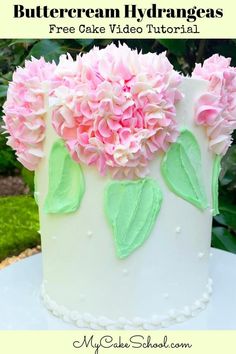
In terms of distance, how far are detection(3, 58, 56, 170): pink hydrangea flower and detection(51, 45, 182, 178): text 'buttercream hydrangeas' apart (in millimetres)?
61

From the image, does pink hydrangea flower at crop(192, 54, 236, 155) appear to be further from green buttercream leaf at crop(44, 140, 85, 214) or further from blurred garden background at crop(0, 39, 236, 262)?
blurred garden background at crop(0, 39, 236, 262)

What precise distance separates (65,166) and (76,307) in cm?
37

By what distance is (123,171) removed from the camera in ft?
3.91

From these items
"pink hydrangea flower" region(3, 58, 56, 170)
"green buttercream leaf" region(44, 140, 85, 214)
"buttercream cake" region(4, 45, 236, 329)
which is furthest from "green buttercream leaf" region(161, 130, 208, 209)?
"pink hydrangea flower" region(3, 58, 56, 170)

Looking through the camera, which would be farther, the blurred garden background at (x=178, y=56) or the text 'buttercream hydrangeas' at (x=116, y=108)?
the blurred garden background at (x=178, y=56)

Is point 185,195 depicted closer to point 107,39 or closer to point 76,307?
point 76,307

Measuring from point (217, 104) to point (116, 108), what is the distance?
274mm

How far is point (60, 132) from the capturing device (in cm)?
119

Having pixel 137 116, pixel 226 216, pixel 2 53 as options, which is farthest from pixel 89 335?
pixel 2 53

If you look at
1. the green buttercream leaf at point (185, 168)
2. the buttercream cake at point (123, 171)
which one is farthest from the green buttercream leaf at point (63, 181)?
the green buttercream leaf at point (185, 168)

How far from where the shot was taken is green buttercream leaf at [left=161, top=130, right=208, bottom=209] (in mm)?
1230

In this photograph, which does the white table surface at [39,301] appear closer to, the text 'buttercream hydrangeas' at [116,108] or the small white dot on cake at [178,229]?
the small white dot on cake at [178,229]

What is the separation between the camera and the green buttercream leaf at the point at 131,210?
47.3 inches

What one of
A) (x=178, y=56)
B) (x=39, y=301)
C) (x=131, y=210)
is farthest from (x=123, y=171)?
(x=178, y=56)
